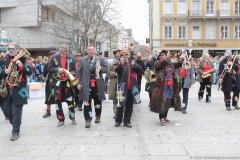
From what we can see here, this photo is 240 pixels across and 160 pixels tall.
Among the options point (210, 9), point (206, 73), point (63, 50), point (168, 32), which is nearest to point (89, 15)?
point (168, 32)

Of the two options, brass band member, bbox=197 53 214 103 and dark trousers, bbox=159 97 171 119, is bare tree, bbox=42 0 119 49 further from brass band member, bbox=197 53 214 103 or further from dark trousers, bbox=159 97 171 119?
dark trousers, bbox=159 97 171 119

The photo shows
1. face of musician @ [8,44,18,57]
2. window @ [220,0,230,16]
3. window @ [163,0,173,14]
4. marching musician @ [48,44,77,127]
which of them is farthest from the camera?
window @ [163,0,173,14]

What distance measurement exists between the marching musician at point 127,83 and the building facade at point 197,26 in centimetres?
4674

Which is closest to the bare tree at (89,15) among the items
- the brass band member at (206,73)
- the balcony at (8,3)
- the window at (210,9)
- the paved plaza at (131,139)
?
the balcony at (8,3)

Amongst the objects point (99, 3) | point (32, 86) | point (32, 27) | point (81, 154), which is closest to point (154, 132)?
point (81, 154)

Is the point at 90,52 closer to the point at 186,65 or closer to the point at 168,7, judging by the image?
the point at 186,65

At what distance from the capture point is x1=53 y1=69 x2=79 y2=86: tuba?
8.99 metres

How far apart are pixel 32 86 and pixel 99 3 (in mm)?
27394

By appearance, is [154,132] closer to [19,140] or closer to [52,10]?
[19,140]

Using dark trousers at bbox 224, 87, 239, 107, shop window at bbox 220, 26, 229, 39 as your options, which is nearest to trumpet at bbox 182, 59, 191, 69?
dark trousers at bbox 224, 87, 239, 107

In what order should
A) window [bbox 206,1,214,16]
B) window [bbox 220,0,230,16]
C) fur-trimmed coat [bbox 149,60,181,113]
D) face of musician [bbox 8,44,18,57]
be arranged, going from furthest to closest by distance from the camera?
1. window [bbox 206,1,214,16]
2. window [bbox 220,0,230,16]
3. fur-trimmed coat [bbox 149,60,181,113]
4. face of musician [bbox 8,44,18,57]

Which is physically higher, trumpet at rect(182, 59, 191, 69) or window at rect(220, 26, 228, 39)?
window at rect(220, 26, 228, 39)

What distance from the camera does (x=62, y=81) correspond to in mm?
9336

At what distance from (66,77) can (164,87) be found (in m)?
2.25
